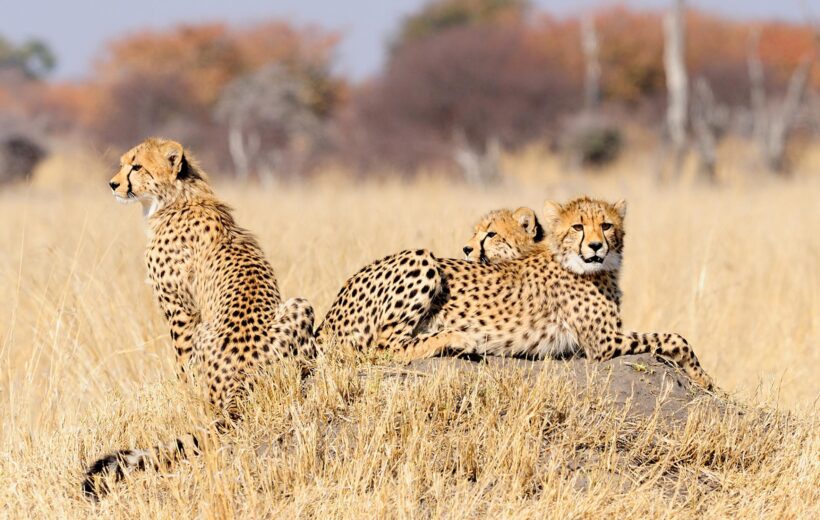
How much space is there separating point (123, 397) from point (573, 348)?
169 centimetres

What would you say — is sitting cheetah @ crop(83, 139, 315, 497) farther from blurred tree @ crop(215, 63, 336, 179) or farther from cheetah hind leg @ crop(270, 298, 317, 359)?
blurred tree @ crop(215, 63, 336, 179)

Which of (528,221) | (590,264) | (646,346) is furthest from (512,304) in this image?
(528,221)

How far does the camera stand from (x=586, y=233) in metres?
4.45

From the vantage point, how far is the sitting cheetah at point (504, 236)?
500cm

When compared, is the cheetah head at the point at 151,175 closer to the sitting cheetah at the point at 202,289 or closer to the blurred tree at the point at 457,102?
the sitting cheetah at the point at 202,289

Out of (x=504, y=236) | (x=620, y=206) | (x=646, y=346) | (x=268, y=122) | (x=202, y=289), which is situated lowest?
(x=646, y=346)

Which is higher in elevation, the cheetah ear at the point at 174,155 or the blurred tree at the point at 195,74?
the blurred tree at the point at 195,74

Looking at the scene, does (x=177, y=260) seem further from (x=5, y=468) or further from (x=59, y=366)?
(x=5, y=468)

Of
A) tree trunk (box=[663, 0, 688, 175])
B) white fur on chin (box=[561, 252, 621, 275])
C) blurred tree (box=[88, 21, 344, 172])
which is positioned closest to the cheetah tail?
white fur on chin (box=[561, 252, 621, 275])

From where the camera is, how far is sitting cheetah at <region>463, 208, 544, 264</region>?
500 cm

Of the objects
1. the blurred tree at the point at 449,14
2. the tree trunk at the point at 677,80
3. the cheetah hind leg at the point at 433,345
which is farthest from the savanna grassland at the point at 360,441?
the blurred tree at the point at 449,14

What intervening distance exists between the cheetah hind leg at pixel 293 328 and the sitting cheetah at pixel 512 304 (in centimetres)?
23

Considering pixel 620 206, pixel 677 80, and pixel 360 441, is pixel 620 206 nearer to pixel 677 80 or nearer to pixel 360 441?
pixel 360 441

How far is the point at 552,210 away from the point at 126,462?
1772mm
